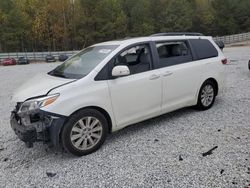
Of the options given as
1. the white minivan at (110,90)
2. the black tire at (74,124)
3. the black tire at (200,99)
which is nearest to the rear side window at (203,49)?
the white minivan at (110,90)

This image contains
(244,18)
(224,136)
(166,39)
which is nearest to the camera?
(224,136)

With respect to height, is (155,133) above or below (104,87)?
below

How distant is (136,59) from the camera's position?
13.1 feet

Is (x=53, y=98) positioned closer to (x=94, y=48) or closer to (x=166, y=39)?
(x=94, y=48)

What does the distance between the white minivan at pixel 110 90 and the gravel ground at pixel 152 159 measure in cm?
31

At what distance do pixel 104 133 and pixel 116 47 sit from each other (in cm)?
140

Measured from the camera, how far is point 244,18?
52.7m

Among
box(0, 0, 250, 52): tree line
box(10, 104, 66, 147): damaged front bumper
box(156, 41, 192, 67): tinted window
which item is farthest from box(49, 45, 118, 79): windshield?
box(0, 0, 250, 52): tree line

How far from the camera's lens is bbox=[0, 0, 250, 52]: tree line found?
37.9 metres

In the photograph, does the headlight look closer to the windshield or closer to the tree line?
the windshield

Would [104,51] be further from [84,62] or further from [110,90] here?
[110,90]

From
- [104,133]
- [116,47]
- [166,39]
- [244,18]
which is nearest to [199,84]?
[166,39]

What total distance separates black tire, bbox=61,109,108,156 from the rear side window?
8.03 feet

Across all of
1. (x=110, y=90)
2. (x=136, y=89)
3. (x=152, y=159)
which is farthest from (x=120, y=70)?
(x=152, y=159)
